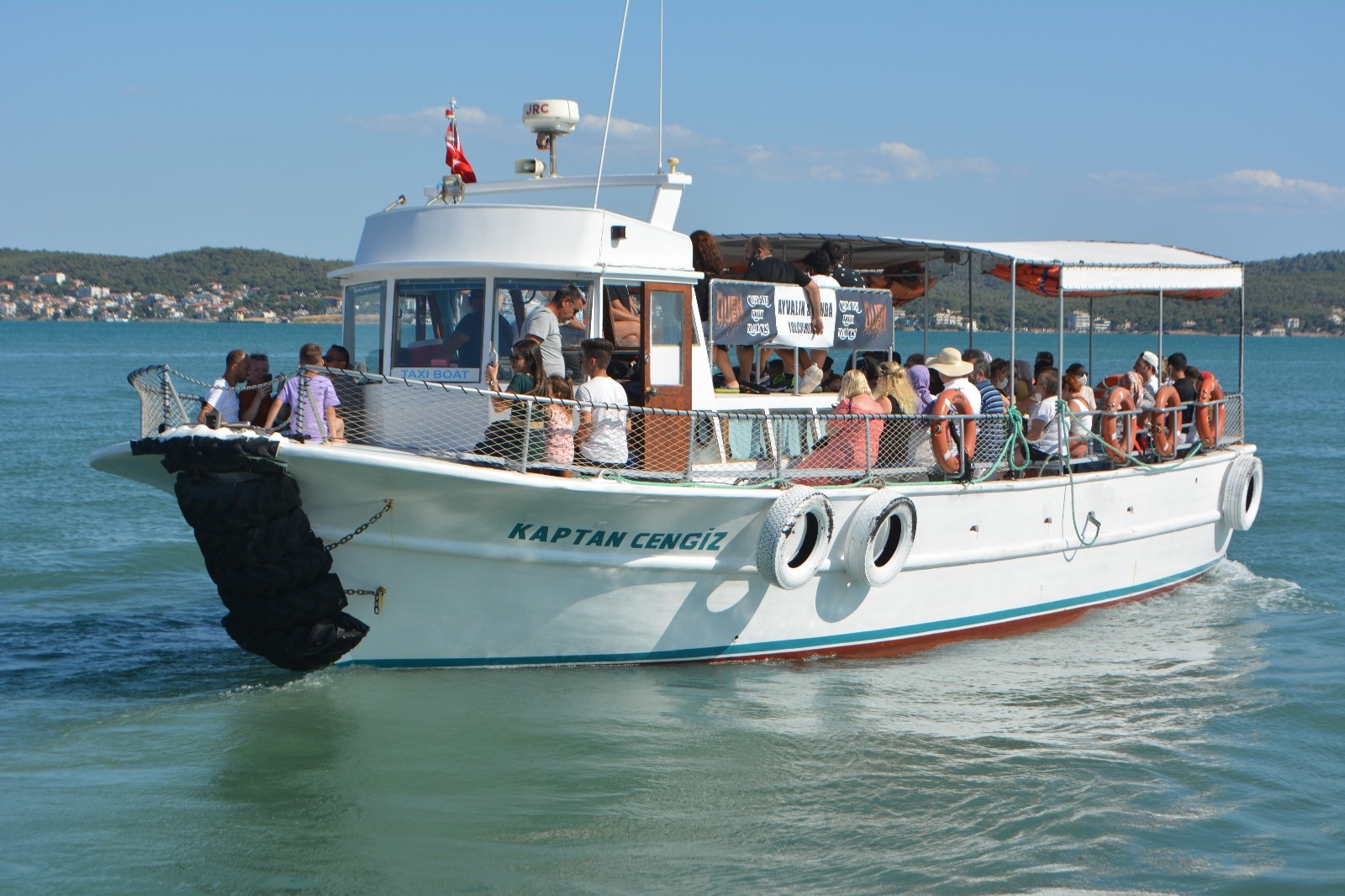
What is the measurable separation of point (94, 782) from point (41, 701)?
1.84 m

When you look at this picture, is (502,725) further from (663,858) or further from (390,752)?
(663,858)

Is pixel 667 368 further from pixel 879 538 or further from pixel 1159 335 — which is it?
pixel 1159 335

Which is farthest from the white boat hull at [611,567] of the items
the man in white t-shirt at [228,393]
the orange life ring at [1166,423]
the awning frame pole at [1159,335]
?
the awning frame pole at [1159,335]

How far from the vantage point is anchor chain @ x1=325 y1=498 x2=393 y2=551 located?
879 centimetres

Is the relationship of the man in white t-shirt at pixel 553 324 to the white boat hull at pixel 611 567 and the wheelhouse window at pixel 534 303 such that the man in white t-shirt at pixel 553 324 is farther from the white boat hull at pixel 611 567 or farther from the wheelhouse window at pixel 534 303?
the white boat hull at pixel 611 567

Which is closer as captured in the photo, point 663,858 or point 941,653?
point 663,858

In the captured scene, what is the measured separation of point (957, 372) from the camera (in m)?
11.6

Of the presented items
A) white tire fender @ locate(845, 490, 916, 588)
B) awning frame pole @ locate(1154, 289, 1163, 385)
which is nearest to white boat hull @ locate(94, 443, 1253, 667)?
white tire fender @ locate(845, 490, 916, 588)

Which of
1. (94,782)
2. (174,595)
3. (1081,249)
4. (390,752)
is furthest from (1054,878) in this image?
(174,595)

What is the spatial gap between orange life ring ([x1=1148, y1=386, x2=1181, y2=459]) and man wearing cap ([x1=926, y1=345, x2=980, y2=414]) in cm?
234

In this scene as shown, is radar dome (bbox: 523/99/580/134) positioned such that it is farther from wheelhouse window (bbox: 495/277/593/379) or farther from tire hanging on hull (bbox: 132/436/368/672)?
tire hanging on hull (bbox: 132/436/368/672)

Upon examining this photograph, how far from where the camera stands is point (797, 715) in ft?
31.2

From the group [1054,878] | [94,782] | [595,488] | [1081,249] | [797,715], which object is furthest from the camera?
[1081,249]

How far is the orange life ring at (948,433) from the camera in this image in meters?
10.8
